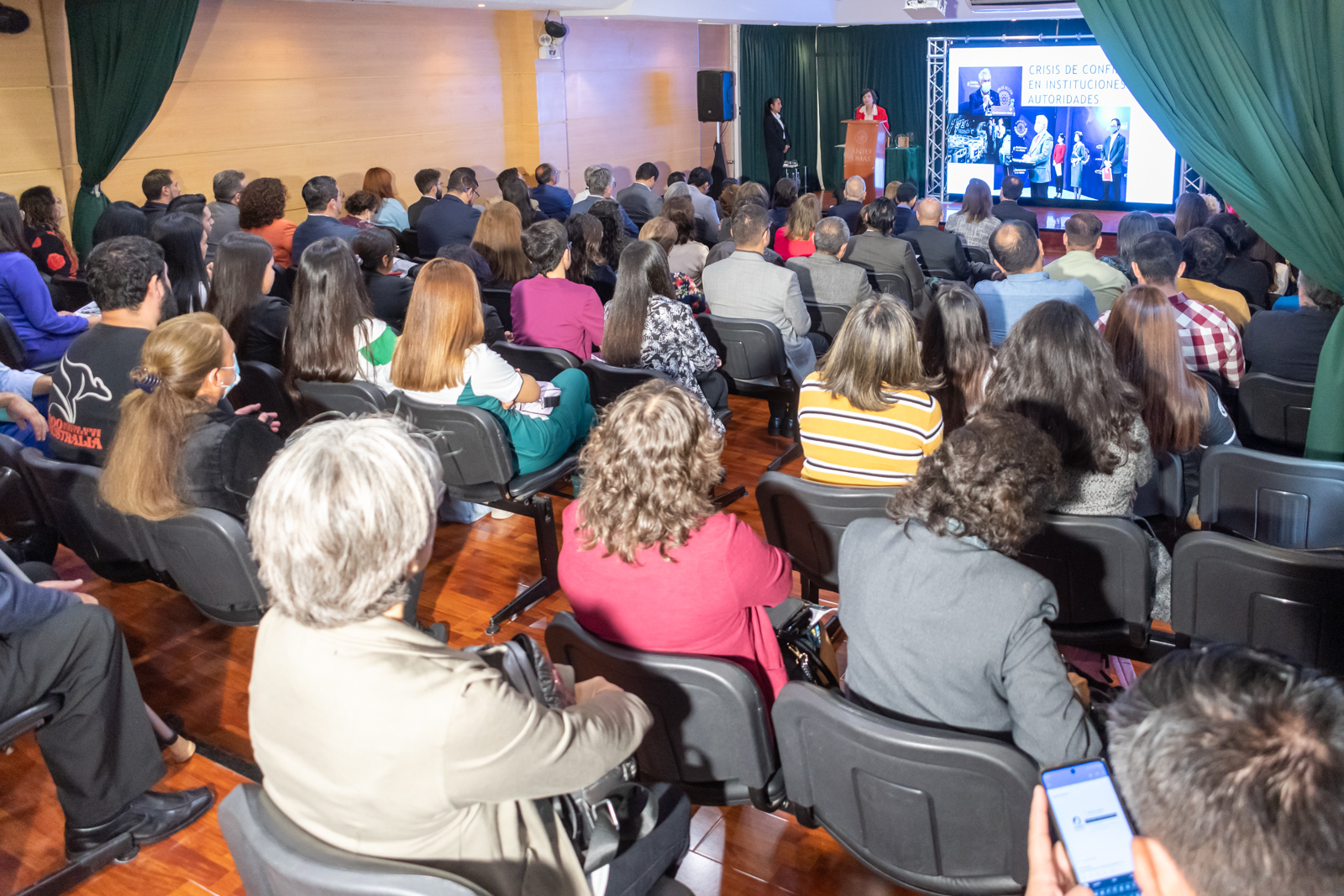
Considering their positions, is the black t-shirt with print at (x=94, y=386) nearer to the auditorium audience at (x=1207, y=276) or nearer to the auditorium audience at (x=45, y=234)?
the auditorium audience at (x=45, y=234)

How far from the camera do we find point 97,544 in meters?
2.93

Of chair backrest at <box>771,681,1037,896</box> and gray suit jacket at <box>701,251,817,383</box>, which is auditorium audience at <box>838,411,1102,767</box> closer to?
chair backrest at <box>771,681,1037,896</box>

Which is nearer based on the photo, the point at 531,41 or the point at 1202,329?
the point at 1202,329

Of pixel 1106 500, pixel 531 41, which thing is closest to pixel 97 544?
pixel 1106 500

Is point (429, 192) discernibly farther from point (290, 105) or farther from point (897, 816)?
point (897, 816)

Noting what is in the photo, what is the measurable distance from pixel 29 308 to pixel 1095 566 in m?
4.48

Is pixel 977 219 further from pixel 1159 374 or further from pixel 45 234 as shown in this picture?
pixel 45 234

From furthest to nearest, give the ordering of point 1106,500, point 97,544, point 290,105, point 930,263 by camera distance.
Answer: point 290,105 < point 930,263 < point 97,544 < point 1106,500

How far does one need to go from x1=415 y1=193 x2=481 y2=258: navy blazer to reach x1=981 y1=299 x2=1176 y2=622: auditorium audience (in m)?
5.13

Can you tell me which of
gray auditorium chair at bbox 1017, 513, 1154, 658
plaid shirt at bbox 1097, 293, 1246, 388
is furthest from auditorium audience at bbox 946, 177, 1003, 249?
gray auditorium chair at bbox 1017, 513, 1154, 658

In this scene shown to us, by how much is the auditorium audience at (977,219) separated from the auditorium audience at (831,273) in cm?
219

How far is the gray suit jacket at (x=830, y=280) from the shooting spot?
5.40 m

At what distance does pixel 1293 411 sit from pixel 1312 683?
3250 millimetres

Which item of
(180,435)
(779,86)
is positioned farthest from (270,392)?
(779,86)
